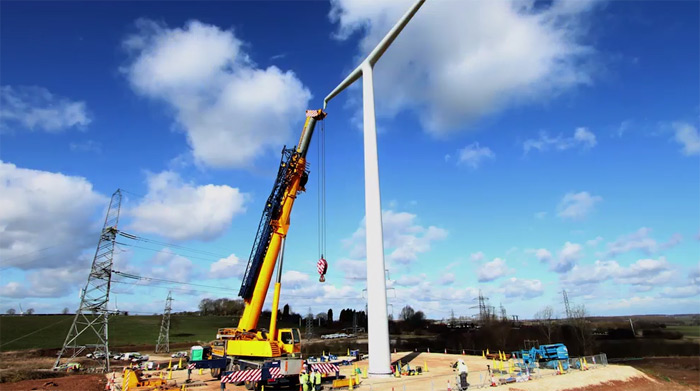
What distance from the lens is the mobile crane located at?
75.0 feet

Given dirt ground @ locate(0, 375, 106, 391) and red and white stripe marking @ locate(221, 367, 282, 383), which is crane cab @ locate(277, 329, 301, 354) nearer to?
Result: red and white stripe marking @ locate(221, 367, 282, 383)

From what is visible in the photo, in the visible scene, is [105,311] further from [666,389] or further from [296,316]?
[296,316]

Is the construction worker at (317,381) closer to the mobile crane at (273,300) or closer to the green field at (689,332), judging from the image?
the mobile crane at (273,300)

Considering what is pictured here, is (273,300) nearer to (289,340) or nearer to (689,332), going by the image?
(289,340)

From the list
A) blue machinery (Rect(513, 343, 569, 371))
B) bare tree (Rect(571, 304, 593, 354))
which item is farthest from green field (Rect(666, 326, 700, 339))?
blue machinery (Rect(513, 343, 569, 371))

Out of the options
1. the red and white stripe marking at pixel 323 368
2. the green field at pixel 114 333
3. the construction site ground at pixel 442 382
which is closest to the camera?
the construction site ground at pixel 442 382

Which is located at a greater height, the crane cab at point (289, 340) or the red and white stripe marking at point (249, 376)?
the crane cab at point (289, 340)

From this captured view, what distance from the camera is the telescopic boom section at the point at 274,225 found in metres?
26.0

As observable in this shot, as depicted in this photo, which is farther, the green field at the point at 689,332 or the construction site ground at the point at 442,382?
the green field at the point at 689,332

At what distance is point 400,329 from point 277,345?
4841 inches

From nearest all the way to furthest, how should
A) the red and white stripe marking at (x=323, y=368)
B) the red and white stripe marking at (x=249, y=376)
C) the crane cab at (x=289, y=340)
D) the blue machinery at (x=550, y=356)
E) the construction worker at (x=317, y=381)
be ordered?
the construction worker at (x=317, y=381)
the red and white stripe marking at (x=249, y=376)
the red and white stripe marking at (x=323, y=368)
the crane cab at (x=289, y=340)
the blue machinery at (x=550, y=356)

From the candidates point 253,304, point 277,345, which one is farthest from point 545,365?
point 253,304

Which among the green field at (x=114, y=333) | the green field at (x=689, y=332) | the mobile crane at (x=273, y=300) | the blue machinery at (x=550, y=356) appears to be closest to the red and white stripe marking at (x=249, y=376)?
the mobile crane at (x=273, y=300)

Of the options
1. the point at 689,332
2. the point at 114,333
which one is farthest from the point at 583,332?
the point at 114,333
